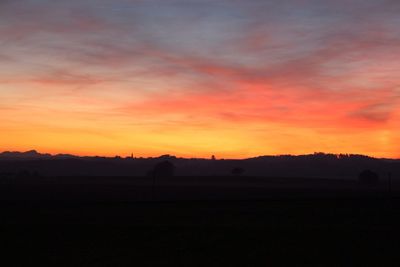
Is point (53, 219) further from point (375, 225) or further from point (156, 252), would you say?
point (375, 225)

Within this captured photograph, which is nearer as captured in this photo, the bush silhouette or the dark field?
the dark field

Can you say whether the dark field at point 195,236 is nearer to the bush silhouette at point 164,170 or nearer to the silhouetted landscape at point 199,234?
the silhouetted landscape at point 199,234

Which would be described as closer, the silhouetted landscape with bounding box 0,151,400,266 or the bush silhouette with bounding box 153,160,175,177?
the silhouetted landscape with bounding box 0,151,400,266

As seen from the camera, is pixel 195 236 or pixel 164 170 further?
pixel 164 170

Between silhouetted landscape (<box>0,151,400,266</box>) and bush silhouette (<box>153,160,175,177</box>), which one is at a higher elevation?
bush silhouette (<box>153,160,175,177</box>)

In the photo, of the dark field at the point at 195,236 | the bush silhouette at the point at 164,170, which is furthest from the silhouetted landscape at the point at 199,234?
the bush silhouette at the point at 164,170

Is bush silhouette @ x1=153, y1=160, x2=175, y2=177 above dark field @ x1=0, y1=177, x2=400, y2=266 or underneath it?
above

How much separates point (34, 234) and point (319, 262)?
12.6 metres

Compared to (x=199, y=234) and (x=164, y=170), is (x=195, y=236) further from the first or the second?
(x=164, y=170)

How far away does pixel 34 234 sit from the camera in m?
21.3

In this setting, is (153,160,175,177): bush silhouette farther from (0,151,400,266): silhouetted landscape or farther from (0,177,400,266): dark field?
(0,177,400,266): dark field

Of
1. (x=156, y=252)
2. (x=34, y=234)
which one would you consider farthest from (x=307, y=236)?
(x=34, y=234)

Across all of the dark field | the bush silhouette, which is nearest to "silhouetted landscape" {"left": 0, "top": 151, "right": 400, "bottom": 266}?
the dark field

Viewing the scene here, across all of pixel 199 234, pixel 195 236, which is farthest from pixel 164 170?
pixel 195 236
